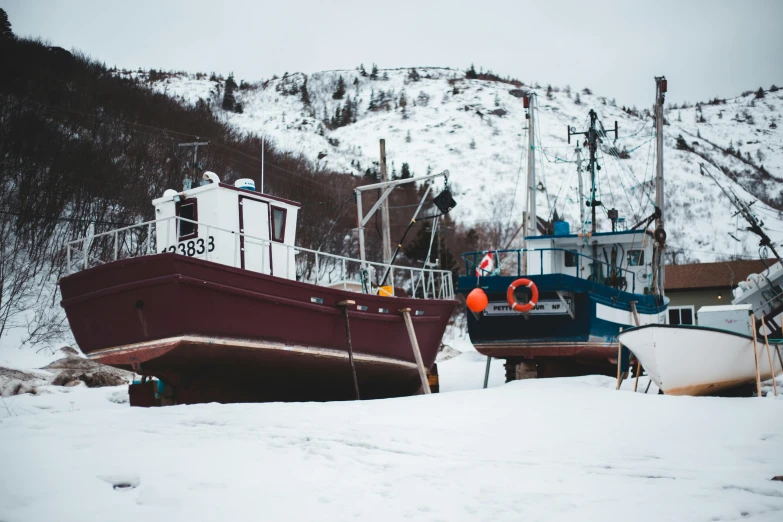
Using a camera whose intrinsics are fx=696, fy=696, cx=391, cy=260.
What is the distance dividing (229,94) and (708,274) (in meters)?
81.7

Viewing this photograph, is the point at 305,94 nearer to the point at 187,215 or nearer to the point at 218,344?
the point at 187,215

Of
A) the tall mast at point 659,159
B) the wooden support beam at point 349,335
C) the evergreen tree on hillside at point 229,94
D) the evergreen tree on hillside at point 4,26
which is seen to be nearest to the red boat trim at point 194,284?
the wooden support beam at point 349,335

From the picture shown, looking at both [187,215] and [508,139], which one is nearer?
[187,215]

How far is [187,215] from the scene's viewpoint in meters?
11.7

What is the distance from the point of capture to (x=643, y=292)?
18188 mm

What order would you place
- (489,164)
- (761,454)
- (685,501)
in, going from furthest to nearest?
(489,164) → (761,454) → (685,501)

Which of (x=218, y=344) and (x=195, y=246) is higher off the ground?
(x=195, y=246)

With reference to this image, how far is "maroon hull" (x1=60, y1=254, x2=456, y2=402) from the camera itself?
962cm

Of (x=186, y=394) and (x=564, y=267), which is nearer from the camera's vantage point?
(x=186, y=394)

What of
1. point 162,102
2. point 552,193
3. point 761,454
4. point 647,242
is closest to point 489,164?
point 552,193

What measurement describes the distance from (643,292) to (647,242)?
4.30 feet

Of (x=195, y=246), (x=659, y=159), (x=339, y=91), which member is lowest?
(x=195, y=246)

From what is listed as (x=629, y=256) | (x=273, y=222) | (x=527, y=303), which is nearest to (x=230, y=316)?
(x=273, y=222)

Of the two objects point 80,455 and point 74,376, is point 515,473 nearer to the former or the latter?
point 80,455
